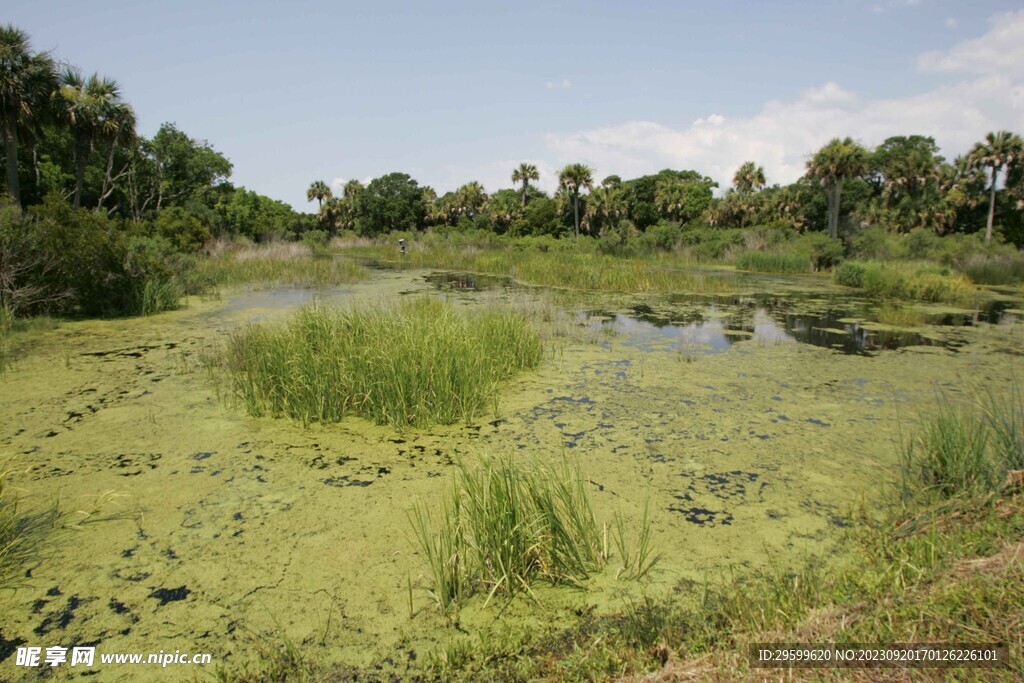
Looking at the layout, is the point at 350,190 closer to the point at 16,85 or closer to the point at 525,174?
the point at 525,174

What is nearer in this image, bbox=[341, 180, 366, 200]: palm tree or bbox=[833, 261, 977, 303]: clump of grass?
bbox=[833, 261, 977, 303]: clump of grass

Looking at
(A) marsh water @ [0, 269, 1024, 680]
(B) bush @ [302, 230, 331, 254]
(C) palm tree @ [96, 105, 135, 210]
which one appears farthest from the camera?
(B) bush @ [302, 230, 331, 254]

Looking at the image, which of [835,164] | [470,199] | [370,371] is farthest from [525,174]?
[370,371]

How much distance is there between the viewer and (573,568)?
9.08 feet

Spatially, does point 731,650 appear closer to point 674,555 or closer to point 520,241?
point 674,555

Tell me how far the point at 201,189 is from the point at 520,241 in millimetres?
18167

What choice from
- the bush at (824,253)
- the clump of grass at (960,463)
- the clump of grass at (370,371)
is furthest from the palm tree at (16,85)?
the bush at (824,253)

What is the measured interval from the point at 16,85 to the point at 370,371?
62.5 feet

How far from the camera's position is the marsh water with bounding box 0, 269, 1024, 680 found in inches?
99.3

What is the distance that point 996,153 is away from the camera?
29.8 meters

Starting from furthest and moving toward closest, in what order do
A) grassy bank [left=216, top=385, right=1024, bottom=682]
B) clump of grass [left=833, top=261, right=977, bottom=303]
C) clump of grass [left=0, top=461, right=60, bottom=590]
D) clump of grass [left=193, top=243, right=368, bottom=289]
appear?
clump of grass [left=193, top=243, right=368, bottom=289] < clump of grass [left=833, top=261, right=977, bottom=303] < clump of grass [left=0, top=461, right=60, bottom=590] < grassy bank [left=216, top=385, right=1024, bottom=682]

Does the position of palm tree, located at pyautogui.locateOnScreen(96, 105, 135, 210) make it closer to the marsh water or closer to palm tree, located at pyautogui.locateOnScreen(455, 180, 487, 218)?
the marsh water

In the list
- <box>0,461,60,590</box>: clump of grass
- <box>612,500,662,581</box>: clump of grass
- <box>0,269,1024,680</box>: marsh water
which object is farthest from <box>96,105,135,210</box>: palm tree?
<box>612,500,662,581</box>: clump of grass

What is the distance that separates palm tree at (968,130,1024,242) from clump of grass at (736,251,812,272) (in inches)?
562
